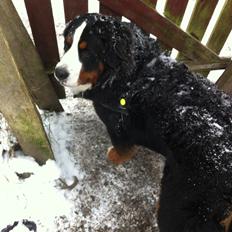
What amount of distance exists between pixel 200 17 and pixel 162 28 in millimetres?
358

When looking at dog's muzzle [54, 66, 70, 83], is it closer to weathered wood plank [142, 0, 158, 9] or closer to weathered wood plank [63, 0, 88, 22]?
weathered wood plank [63, 0, 88, 22]

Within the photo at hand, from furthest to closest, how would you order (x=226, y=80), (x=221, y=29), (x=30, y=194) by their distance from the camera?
(x=226, y=80) < (x=221, y=29) < (x=30, y=194)

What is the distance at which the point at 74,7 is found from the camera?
244 cm

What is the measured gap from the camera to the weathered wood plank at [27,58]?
2.15m

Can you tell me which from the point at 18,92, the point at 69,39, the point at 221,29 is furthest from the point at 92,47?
the point at 221,29

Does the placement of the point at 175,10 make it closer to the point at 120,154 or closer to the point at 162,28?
the point at 162,28

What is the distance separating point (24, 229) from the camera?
231cm

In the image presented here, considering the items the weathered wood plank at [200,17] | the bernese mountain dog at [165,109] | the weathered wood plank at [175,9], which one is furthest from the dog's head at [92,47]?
the weathered wood plank at [200,17]

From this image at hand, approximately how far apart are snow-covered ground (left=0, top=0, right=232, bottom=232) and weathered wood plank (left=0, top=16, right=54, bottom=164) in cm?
13

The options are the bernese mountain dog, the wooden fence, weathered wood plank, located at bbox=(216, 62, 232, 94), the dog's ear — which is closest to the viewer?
the bernese mountain dog

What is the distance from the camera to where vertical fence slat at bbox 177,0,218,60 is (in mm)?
2637

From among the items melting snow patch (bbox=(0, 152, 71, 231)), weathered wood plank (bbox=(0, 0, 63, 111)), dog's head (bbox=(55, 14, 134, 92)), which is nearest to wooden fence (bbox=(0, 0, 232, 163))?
weathered wood plank (bbox=(0, 0, 63, 111))

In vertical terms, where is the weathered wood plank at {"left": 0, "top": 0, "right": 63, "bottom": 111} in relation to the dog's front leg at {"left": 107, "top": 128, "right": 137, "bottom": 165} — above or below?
above

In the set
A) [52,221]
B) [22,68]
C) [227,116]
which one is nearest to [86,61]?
[22,68]
